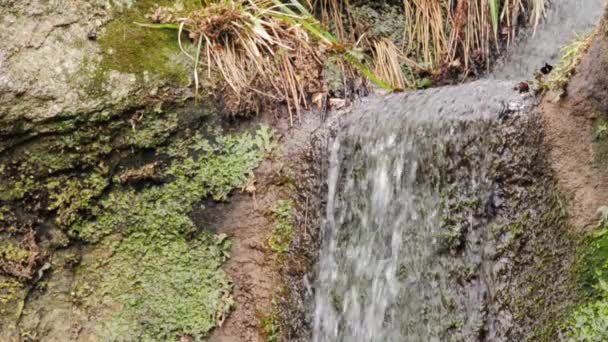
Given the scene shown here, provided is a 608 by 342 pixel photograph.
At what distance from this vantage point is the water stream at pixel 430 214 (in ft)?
7.01

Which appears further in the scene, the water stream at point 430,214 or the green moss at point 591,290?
the water stream at point 430,214

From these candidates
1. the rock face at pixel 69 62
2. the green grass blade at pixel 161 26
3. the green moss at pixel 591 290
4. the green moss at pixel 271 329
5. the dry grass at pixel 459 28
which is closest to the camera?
the green moss at pixel 591 290

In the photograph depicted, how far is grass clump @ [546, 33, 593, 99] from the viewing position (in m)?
2.12

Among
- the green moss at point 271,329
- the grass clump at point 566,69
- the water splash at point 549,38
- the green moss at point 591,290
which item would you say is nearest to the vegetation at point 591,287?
the green moss at point 591,290

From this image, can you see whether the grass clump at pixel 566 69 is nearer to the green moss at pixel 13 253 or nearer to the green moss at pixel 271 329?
the green moss at pixel 271 329

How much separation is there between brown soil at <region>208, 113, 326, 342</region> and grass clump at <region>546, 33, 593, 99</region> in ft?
3.88

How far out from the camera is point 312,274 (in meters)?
3.03

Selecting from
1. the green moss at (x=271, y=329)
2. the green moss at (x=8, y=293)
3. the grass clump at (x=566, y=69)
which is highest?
the grass clump at (x=566, y=69)

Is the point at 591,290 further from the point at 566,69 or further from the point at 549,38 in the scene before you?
the point at 549,38

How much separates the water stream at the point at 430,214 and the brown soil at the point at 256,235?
0.67 ft

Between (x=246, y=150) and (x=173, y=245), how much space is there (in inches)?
19.4

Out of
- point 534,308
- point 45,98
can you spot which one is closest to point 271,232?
point 45,98

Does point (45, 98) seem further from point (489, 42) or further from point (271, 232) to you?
point (489, 42)

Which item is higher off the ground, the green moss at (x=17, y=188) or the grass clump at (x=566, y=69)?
the grass clump at (x=566, y=69)
